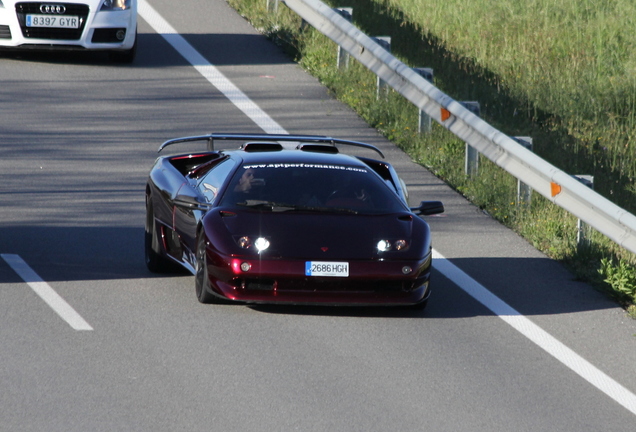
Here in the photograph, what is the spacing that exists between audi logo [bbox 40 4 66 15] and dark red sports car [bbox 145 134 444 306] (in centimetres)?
812

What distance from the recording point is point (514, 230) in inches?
498

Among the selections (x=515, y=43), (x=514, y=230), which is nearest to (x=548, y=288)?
(x=514, y=230)

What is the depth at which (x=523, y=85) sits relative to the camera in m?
19.5

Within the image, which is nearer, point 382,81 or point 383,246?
point 383,246

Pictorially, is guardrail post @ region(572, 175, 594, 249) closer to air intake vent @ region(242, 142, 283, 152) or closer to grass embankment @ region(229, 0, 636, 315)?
grass embankment @ region(229, 0, 636, 315)

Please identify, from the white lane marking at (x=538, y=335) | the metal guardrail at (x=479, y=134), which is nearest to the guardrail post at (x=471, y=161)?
the metal guardrail at (x=479, y=134)

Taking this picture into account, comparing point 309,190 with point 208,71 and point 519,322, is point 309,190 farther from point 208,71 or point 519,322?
point 208,71

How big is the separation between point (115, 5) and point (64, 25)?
0.83 m

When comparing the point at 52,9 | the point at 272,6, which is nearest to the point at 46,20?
the point at 52,9

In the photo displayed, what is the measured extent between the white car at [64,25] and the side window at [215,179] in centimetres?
810

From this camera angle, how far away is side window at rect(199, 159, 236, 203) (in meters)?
10.2

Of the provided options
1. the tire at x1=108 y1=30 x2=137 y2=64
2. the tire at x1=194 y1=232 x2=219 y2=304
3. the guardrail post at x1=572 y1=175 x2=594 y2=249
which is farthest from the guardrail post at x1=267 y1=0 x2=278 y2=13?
the tire at x1=194 y1=232 x2=219 y2=304

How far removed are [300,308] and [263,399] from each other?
2.38 meters

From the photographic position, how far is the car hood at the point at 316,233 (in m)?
9.34
